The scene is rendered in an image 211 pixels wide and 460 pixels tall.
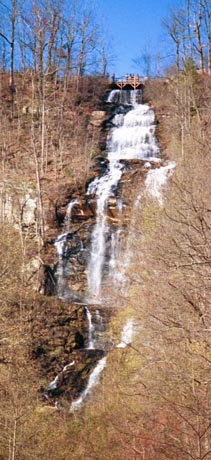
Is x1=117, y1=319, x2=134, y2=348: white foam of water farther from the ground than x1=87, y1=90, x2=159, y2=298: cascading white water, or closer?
closer

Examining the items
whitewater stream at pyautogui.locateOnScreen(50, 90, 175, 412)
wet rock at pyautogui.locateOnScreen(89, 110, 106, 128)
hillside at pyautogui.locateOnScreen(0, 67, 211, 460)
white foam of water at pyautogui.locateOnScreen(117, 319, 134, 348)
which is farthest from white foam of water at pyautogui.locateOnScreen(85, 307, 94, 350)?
wet rock at pyautogui.locateOnScreen(89, 110, 106, 128)

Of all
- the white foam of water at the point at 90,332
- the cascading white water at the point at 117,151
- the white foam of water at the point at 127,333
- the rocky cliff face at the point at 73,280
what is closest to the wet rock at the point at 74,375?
the rocky cliff face at the point at 73,280

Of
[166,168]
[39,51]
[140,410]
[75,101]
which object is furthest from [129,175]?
[140,410]

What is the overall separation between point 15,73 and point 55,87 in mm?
4353

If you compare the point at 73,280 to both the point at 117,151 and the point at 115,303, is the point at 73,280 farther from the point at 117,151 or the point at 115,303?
the point at 117,151

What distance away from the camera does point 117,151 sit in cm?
3253

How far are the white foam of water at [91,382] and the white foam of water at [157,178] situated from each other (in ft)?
34.3

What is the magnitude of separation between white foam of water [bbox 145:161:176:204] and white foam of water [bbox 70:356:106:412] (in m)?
10.5

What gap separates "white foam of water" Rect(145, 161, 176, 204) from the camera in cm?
2652

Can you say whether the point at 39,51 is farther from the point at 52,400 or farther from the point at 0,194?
the point at 52,400

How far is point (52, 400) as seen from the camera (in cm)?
1736

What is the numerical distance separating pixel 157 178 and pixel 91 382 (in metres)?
13.5

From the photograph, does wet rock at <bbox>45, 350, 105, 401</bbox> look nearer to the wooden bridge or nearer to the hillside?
the hillside

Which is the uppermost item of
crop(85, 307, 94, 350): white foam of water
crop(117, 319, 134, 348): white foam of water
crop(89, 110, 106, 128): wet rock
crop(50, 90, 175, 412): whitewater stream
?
crop(89, 110, 106, 128): wet rock
